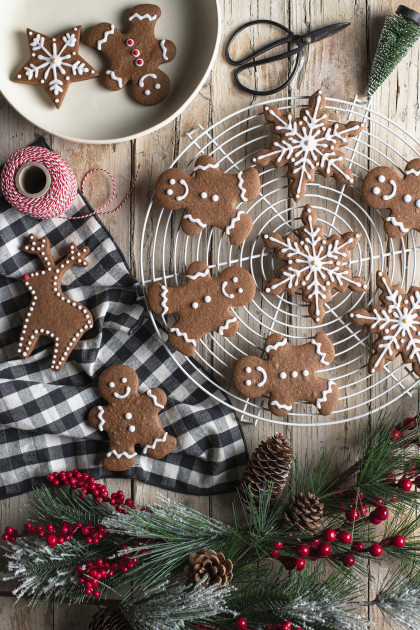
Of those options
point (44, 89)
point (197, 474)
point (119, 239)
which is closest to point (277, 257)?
point (119, 239)

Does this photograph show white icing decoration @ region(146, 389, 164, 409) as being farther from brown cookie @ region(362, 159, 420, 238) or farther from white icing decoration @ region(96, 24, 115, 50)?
white icing decoration @ region(96, 24, 115, 50)

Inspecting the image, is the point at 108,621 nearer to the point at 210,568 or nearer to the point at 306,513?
the point at 210,568

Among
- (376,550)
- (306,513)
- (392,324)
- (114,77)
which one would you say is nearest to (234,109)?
(114,77)

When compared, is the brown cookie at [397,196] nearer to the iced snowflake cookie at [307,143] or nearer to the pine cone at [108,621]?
the iced snowflake cookie at [307,143]

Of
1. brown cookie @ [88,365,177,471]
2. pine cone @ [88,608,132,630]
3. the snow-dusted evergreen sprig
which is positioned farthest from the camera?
brown cookie @ [88,365,177,471]

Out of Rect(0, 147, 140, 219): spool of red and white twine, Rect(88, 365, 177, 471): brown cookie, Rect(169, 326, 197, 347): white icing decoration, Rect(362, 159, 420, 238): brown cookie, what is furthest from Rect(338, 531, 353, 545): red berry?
Rect(0, 147, 140, 219): spool of red and white twine
